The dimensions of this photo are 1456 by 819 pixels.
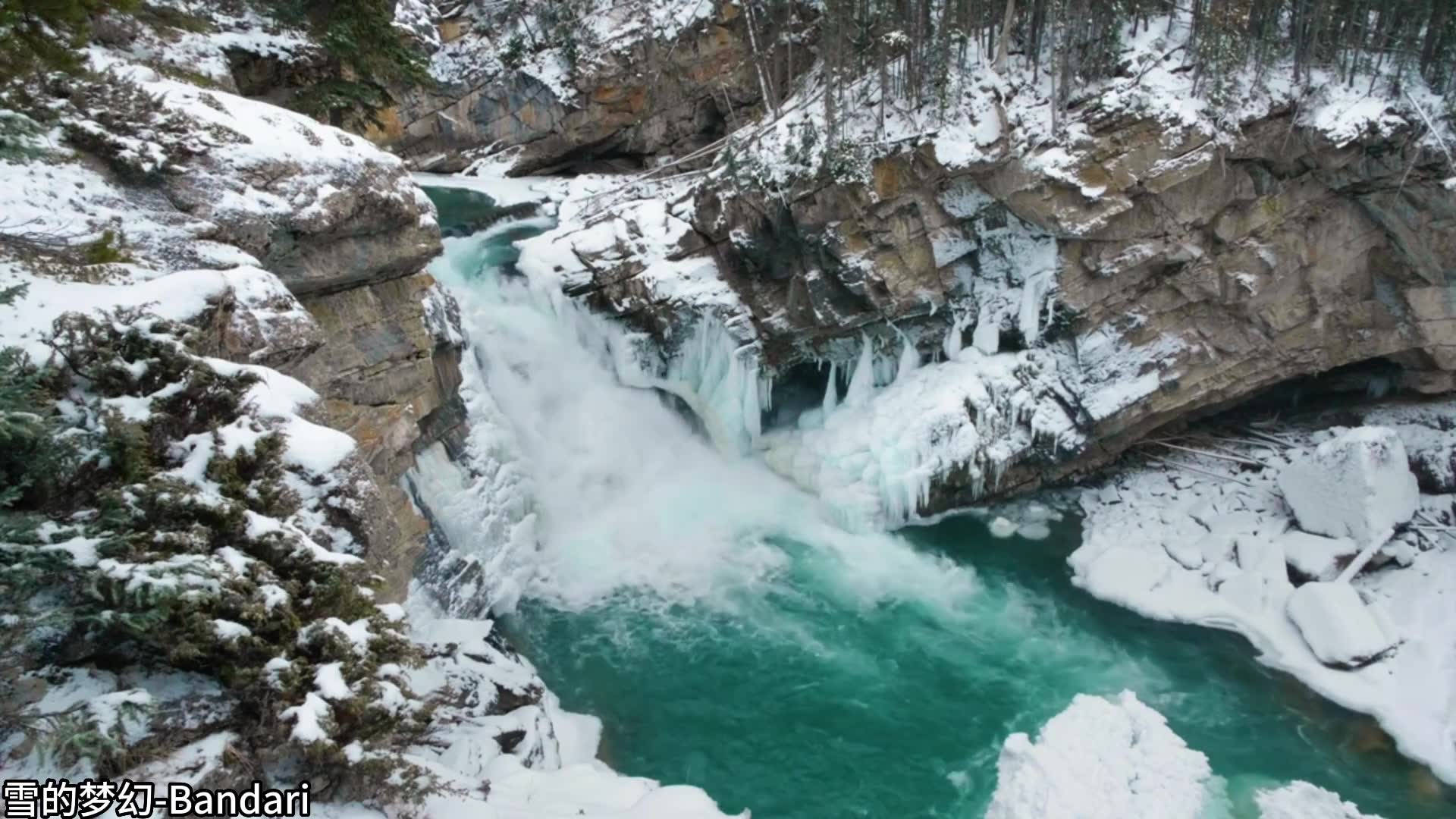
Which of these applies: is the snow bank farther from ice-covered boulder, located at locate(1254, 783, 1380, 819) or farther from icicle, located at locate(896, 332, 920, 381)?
icicle, located at locate(896, 332, 920, 381)

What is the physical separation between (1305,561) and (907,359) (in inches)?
254

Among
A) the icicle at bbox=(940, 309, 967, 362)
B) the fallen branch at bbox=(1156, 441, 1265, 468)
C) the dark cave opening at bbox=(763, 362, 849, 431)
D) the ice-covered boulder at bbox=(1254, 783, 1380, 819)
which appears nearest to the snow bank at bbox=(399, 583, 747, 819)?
the ice-covered boulder at bbox=(1254, 783, 1380, 819)

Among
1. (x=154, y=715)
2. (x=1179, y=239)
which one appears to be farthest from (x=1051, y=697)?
(x=154, y=715)

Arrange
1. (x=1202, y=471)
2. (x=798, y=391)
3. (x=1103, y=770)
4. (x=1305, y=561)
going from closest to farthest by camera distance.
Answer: (x=1103, y=770)
(x=1305, y=561)
(x=1202, y=471)
(x=798, y=391)

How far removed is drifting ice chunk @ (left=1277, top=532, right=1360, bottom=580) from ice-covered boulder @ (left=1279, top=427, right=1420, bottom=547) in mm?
211

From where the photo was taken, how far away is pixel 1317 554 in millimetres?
11406

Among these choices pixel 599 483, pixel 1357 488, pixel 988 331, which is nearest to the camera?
pixel 1357 488

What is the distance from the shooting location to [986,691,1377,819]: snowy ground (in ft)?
26.0

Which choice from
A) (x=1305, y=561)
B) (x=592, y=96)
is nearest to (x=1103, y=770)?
(x=1305, y=561)

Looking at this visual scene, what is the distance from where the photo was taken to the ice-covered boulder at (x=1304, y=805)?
8047 millimetres

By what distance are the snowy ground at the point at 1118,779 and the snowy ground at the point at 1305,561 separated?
2.25 m

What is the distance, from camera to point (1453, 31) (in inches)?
471

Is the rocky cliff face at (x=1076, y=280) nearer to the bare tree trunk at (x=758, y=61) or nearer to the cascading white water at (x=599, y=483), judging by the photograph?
the cascading white water at (x=599, y=483)

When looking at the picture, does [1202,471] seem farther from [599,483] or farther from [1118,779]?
[599,483]
